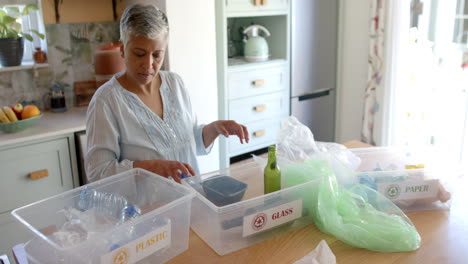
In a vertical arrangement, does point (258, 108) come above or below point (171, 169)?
below

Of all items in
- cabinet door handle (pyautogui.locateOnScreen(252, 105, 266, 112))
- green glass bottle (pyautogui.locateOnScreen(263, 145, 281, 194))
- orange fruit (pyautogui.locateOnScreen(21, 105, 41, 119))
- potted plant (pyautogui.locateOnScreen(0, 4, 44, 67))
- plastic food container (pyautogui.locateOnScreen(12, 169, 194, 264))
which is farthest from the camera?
cabinet door handle (pyautogui.locateOnScreen(252, 105, 266, 112))

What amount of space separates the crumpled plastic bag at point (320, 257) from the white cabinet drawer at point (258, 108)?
2122 millimetres

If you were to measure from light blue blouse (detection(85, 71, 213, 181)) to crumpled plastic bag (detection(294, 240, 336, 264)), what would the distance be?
1.99 feet

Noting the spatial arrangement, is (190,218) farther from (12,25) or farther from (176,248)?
(12,25)

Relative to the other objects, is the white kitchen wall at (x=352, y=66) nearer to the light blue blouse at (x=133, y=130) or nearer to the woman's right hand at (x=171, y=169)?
the light blue blouse at (x=133, y=130)

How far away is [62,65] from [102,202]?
1906mm

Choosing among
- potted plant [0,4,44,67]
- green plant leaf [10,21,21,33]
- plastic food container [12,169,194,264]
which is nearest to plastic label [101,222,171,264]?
plastic food container [12,169,194,264]

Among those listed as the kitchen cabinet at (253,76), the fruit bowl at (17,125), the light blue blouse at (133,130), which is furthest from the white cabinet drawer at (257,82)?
the light blue blouse at (133,130)

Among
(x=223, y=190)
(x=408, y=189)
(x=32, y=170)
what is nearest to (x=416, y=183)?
(x=408, y=189)

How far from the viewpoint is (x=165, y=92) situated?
5.33 ft

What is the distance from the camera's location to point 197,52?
2.70 meters

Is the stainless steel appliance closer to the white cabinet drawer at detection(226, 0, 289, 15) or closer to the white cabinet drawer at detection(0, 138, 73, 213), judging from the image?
the white cabinet drawer at detection(226, 0, 289, 15)

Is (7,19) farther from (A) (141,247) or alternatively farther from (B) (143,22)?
(A) (141,247)

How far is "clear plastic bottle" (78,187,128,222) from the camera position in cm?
112
